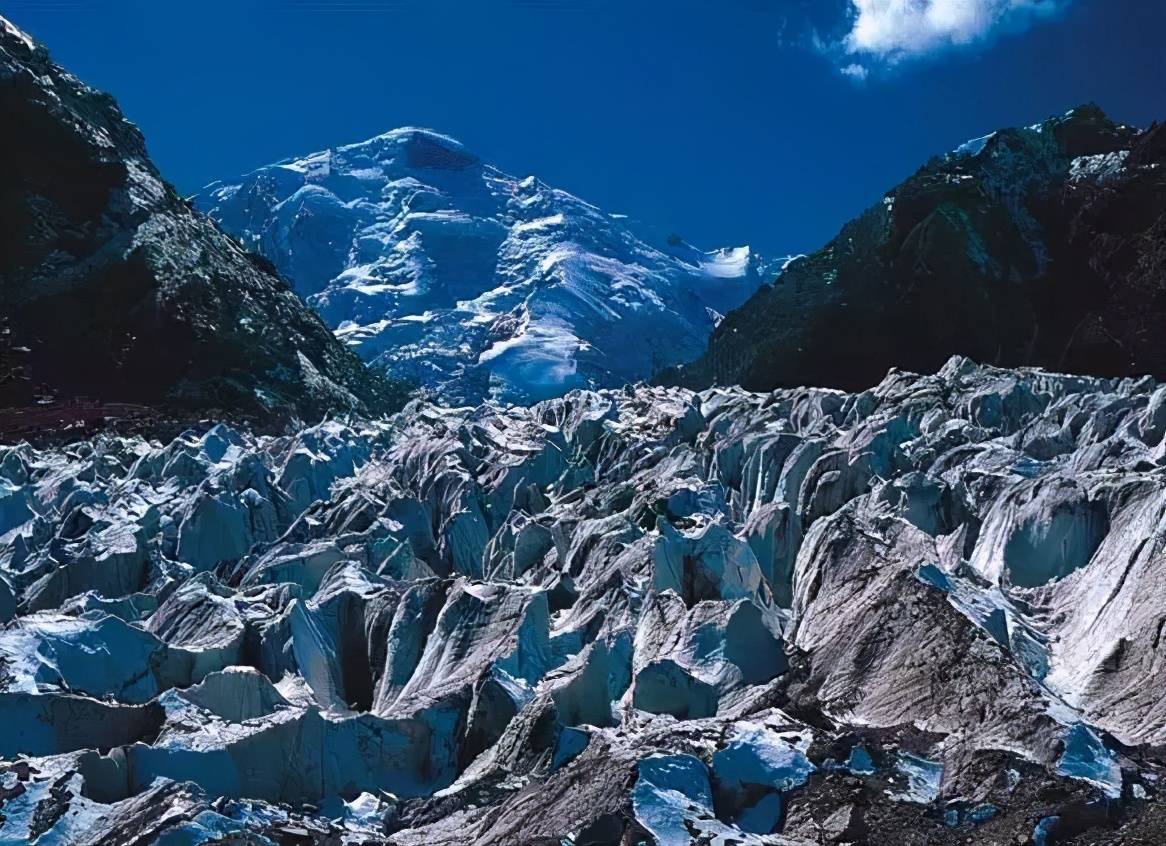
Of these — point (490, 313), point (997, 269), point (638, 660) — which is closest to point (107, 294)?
point (997, 269)

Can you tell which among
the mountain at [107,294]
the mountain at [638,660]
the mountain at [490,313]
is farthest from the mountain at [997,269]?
the mountain at [490,313]

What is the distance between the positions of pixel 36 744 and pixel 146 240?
234ft

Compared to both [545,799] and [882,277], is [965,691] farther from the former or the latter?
[882,277]

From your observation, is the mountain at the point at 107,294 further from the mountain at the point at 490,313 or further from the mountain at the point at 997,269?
the mountain at the point at 490,313

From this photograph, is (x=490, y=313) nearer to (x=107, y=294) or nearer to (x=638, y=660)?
(x=107, y=294)

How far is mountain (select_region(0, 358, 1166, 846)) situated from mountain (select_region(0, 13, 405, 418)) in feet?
147

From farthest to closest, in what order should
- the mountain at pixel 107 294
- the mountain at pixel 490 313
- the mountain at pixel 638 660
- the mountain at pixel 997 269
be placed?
the mountain at pixel 490 313 → the mountain at pixel 997 269 → the mountain at pixel 107 294 → the mountain at pixel 638 660

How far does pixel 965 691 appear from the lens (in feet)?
44.6

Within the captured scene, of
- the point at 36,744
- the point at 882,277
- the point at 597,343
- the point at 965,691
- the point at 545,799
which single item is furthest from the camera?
the point at 597,343

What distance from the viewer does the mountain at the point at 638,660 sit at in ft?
38.7

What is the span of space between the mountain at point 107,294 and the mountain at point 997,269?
33.0m

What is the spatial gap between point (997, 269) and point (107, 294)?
60073 mm

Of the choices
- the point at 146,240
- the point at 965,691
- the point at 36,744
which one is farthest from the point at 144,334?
the point at 965,691

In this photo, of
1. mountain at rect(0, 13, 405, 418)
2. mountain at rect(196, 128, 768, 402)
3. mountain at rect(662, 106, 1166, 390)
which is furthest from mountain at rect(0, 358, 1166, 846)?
mountain at rect(196, 128, 768, 402)
